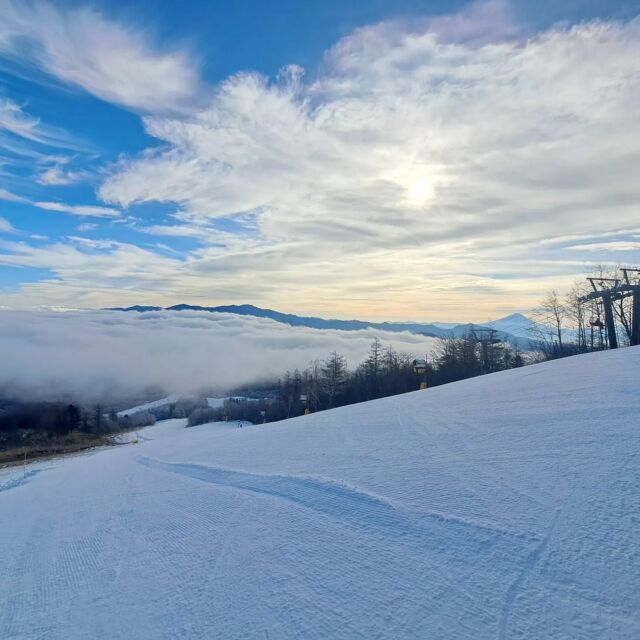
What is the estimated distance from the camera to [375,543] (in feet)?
13.6

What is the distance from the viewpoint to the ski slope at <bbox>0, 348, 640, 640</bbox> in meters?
3.08

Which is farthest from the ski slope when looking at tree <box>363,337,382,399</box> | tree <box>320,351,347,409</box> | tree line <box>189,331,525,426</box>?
tree <box>320,351,347,409</box>

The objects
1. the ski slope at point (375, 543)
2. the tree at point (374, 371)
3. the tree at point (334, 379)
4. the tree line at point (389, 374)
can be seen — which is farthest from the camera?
the tree at point (334, 379)

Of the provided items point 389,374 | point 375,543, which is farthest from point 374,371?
point 375,543

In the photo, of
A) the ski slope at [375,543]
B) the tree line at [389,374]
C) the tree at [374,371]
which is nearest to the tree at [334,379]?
the tree line at [389,374]

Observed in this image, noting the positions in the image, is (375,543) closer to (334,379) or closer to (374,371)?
(334,379)

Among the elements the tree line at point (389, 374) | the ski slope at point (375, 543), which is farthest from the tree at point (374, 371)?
the ski slope at point (375, 543)

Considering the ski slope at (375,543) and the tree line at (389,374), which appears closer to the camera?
the ski slope at (375,543)

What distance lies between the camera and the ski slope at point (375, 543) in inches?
121

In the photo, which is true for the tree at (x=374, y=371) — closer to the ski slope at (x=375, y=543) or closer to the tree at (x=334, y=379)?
the tree at (x=334, y=379)

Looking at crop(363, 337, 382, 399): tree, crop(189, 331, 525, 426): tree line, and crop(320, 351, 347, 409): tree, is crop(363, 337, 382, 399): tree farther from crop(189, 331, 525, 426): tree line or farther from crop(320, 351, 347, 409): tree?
crop(320, 351, 347, 409): tree

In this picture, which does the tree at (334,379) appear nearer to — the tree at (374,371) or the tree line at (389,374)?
the tree line at (389,374)

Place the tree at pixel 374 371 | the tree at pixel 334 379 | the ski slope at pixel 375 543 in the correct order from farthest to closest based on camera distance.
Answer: the tree at pixel 334 379 → the tree at pixel 374 371 → the ski slope at pixel 375 543

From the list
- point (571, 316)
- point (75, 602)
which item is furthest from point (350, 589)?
point (571, 316)
